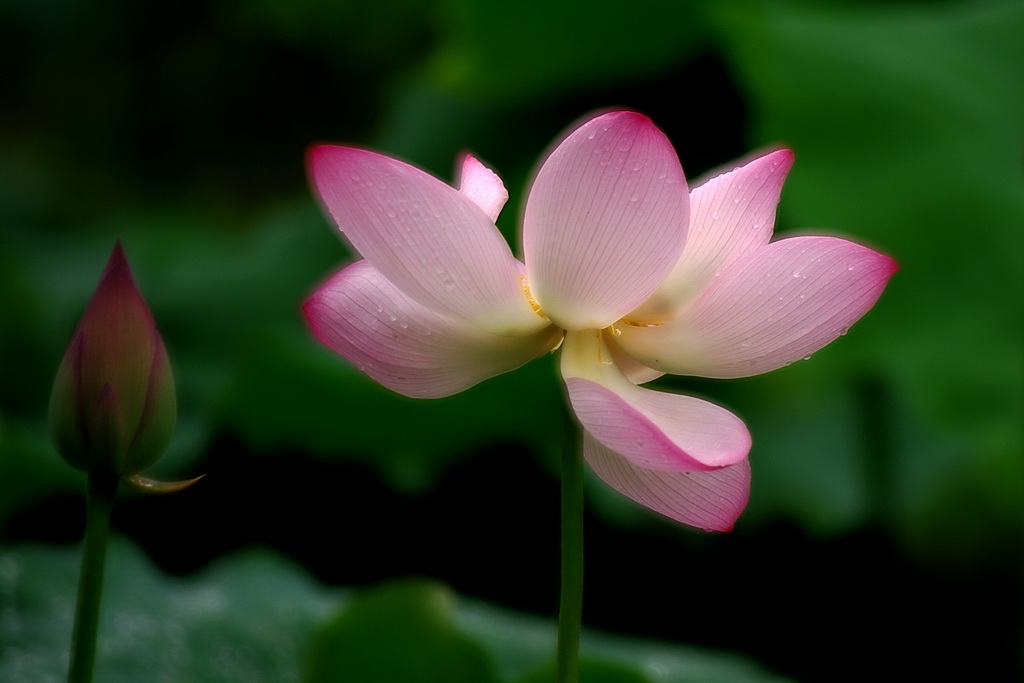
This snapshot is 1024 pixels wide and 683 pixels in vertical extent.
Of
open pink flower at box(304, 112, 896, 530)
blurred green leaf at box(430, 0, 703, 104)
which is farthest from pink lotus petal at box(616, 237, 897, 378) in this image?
blurred green leaf at box(430, 0, 703, 104)

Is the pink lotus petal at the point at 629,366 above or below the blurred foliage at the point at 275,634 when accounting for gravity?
above

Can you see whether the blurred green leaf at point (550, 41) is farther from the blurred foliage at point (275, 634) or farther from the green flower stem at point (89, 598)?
the green flower stem at point (89, 598)

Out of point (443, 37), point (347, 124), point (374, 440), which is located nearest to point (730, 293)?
point (374, 440)

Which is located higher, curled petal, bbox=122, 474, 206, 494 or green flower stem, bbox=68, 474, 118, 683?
curled petal, bbox=122, 474, 206, 494

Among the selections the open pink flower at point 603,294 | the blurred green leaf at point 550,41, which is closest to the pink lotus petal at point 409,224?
the open pink flower at point 603,294

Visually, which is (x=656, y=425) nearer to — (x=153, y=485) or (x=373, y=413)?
(x=153, y=485)

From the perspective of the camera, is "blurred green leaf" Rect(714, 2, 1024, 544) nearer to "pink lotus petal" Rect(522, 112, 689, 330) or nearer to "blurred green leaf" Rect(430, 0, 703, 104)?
"blurred green leaf" Rect(430, 0, 703, 104)

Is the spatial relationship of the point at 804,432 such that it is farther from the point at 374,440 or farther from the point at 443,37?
the point at 443,37
